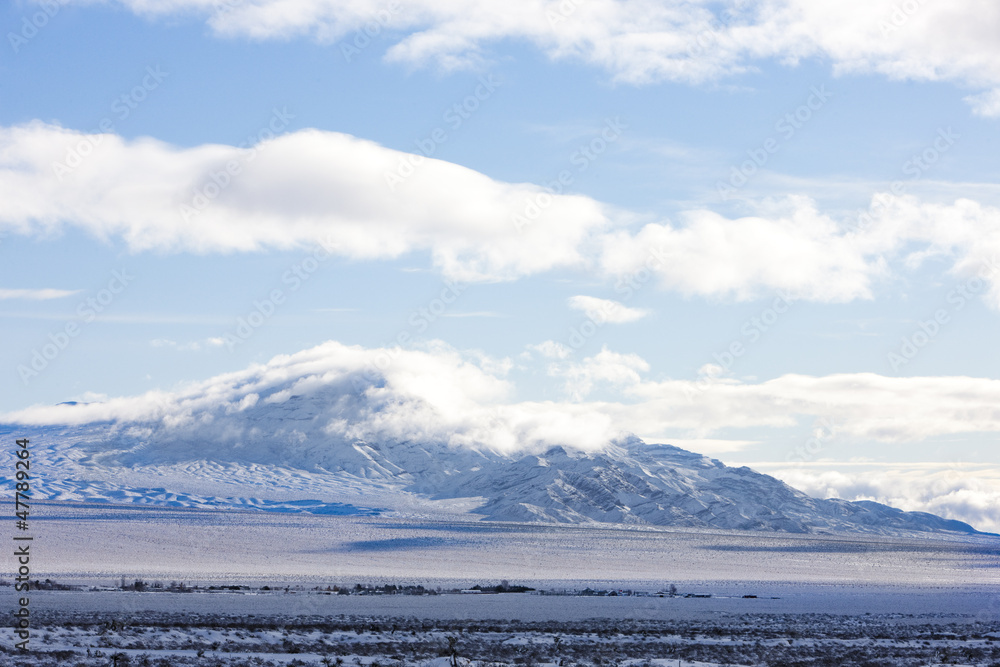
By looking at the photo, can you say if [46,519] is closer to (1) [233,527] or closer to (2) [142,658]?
(1) [233,527]

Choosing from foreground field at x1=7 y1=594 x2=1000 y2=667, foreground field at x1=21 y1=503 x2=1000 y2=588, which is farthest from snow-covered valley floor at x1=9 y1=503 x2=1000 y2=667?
foreground field at x1=21 y1=503 x2=1000 y2=588

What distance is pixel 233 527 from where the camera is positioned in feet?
598

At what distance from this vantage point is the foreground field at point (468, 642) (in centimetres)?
2777

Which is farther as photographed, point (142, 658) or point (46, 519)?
point (46, 519)

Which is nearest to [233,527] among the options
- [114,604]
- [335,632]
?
[114,604]

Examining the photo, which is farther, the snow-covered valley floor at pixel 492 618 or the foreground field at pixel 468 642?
the snow-covered valley floor at pixel 492 618

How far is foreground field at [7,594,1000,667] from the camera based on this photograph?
91.1ft

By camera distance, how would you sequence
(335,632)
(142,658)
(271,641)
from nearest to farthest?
(142,658) < (271,641) < (335,632)

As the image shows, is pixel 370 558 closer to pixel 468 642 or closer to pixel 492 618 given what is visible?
pixel 492 618

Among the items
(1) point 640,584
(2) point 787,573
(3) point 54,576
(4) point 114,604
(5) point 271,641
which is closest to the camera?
(5) point 271,641

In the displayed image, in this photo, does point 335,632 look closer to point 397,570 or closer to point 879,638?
point 879,638

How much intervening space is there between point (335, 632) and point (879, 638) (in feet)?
69.2

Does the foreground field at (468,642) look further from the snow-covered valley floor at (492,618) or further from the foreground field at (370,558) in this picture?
the foreground field at (370,558)

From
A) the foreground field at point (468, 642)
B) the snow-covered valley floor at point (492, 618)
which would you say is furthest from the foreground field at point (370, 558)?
the foreground field at point (468, 642)
